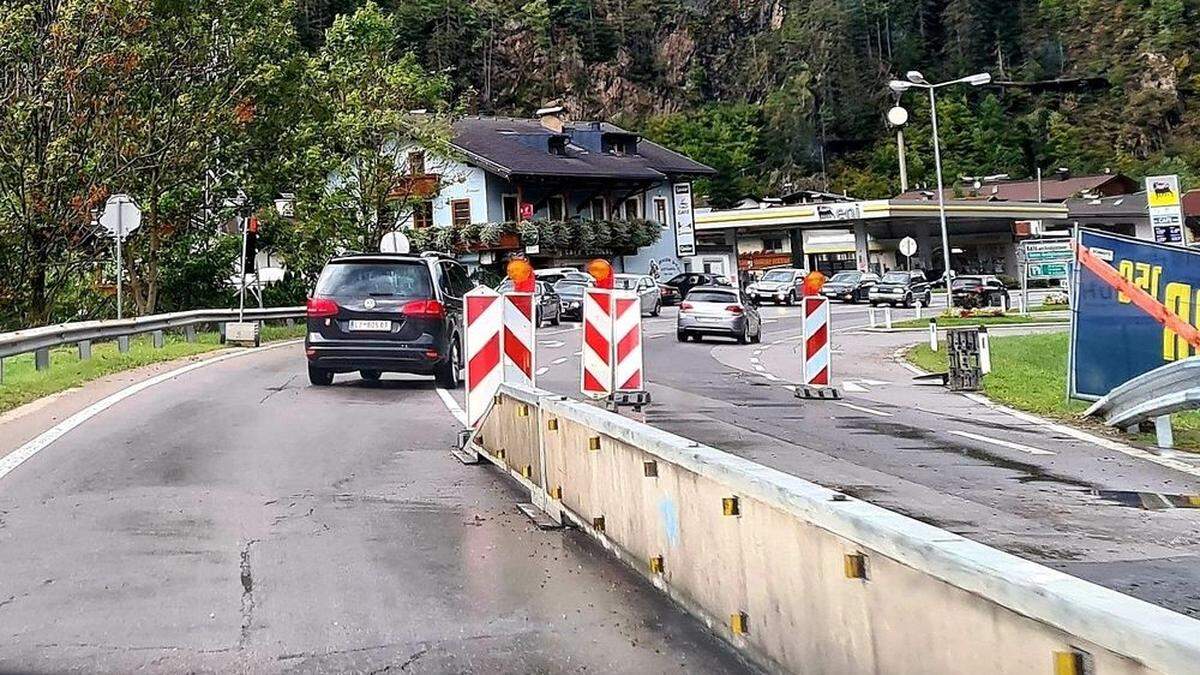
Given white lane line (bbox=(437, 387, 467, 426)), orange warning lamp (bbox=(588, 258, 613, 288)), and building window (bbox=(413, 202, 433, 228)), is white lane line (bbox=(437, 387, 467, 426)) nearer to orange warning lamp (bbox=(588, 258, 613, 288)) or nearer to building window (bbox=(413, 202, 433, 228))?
orange warning lamp (bbox=(588, 258, 613, 288))

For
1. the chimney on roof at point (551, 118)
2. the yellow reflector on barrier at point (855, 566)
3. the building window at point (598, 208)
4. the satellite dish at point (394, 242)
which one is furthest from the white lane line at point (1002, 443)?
the chimney on roof at point (551, 118)

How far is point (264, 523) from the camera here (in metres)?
8.27

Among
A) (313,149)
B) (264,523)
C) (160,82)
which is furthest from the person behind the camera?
(313,149)

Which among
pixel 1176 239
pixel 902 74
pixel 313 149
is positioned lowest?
pixel 1176 239

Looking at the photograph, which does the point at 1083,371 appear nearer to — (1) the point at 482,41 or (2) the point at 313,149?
(2) the point at 313,149

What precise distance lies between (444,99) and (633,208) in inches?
802

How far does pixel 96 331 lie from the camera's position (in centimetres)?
2206

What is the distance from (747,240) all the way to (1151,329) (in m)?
71.3

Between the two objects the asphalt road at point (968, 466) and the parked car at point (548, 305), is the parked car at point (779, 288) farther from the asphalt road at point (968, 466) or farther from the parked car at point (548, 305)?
the asphalt road at point (968, 466)

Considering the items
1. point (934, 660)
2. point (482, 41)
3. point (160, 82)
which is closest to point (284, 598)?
point (934, 660)

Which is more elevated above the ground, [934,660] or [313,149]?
[313,149]

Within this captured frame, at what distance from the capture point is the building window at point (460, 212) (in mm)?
60156

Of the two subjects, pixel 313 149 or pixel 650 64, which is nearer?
pixel 313 149

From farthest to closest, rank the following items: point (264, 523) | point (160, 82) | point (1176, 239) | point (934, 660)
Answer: point (160, 82)
point (1176, 239)
point (264, 523)
point (934, 660)
